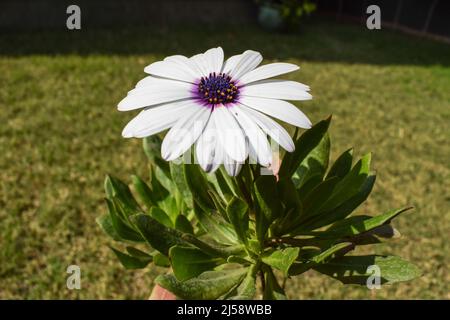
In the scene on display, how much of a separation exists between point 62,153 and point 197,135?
321cm

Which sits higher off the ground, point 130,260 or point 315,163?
point 315,163

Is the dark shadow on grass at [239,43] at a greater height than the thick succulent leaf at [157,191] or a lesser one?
greater

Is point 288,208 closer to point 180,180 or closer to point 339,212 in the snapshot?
point 339,212

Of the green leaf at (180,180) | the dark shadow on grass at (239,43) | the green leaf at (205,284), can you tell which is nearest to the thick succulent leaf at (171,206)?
the green leaf at (180,180)

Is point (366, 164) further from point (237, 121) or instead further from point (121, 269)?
point (121, 269)

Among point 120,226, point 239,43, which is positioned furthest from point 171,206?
point 239,43

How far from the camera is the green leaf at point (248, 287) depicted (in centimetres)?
140

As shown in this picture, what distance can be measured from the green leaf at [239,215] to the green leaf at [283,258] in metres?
0.11

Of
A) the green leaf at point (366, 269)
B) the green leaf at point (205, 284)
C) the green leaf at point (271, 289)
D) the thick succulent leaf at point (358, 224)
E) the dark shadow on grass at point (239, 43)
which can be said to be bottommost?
the green leaf at point (271, 289)

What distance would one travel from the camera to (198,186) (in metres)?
1.48

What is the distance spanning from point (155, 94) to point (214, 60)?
0.26 m

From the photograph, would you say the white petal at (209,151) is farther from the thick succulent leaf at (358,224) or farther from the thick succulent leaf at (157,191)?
the thick succulent leaf at (157,191)

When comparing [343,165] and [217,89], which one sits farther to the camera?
A: [343,165]

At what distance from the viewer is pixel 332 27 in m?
8.43
